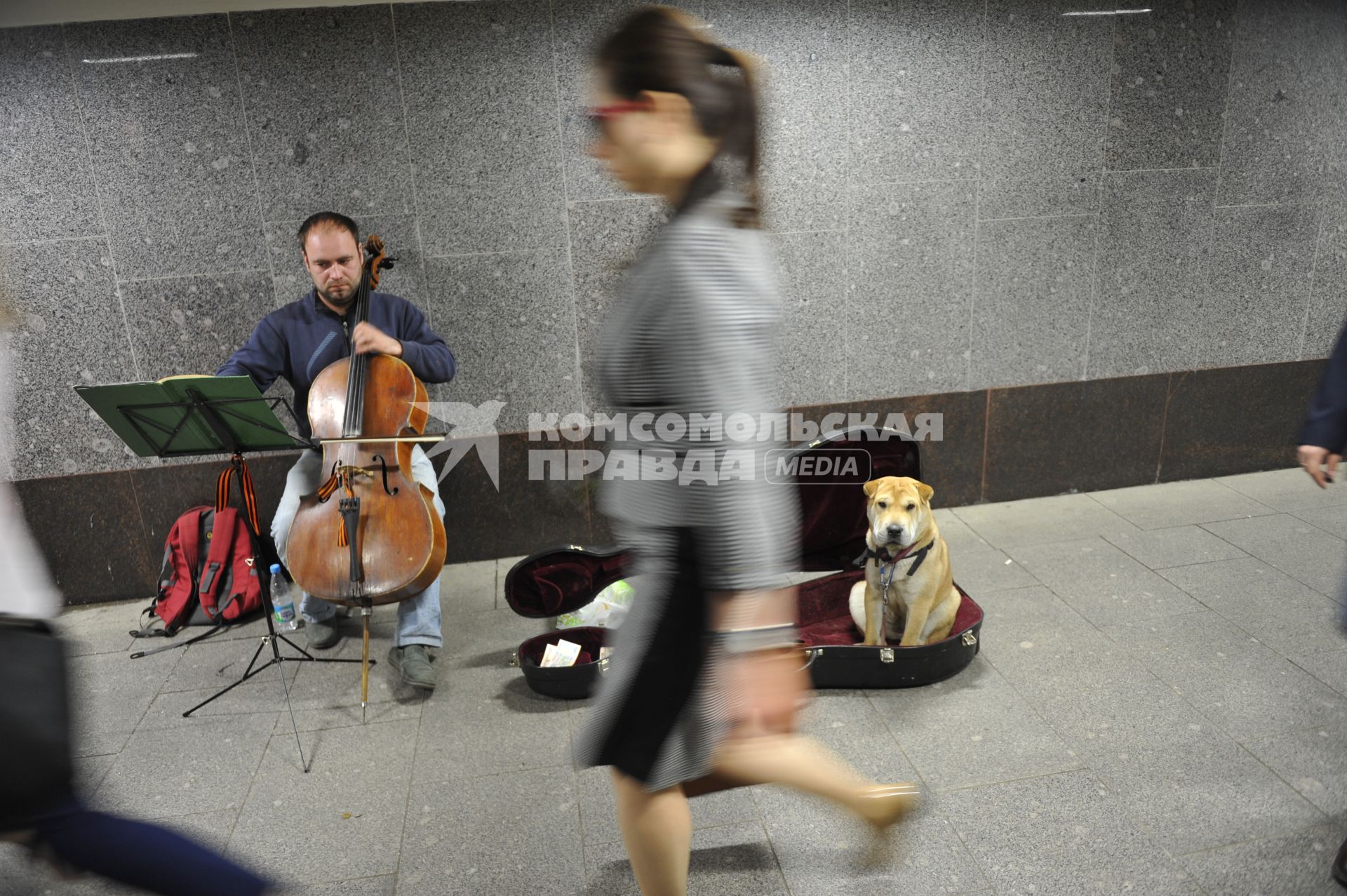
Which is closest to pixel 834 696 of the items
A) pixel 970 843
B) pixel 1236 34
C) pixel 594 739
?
pixel 970 843

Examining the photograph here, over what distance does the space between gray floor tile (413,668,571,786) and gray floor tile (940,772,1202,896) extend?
1.14 m

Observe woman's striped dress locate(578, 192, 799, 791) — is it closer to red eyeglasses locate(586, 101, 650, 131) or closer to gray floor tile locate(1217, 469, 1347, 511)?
red eyeglasses locate(586, 101, 650, 131)

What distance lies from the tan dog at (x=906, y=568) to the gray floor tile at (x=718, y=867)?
2.74 ft

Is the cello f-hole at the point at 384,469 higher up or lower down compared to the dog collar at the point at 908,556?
higher up

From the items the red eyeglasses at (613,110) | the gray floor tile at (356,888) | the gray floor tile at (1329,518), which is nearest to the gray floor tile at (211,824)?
the gray floor tile at (356,888)

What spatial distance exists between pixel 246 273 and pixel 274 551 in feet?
3.71

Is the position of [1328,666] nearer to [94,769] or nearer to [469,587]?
[469,587]

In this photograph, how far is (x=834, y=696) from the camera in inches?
108

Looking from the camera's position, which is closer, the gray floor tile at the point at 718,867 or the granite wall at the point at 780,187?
the gray floor tile at the point at 718,867

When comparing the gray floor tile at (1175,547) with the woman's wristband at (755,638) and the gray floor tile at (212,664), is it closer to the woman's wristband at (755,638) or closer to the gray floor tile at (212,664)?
the woman's wristband at (755,638)

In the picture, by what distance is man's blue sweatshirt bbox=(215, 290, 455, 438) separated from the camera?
123 inches

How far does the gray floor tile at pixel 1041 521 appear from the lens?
12.5 feet

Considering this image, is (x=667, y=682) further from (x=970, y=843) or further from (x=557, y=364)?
(x=557, y=364)

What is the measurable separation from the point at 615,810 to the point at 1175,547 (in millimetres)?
2679
